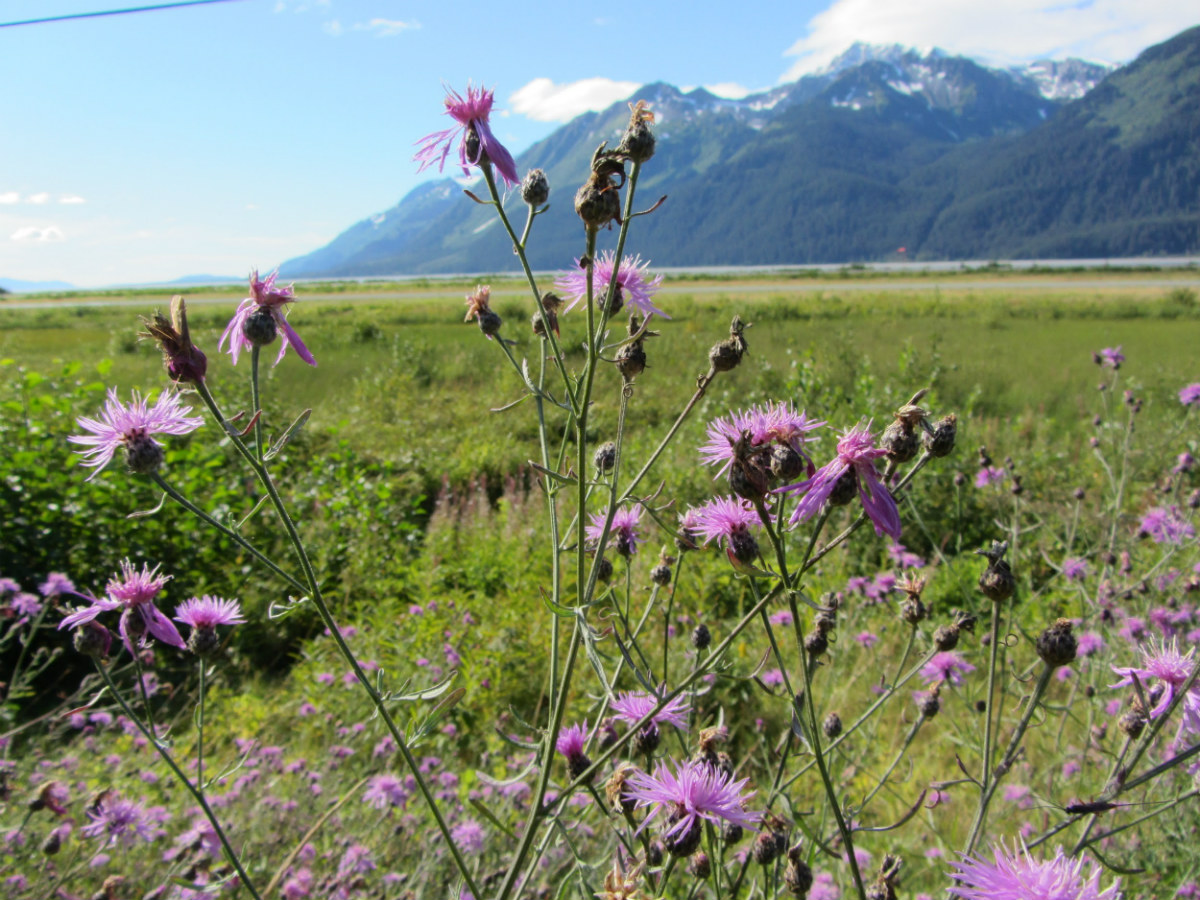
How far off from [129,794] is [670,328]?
1515 centimetres

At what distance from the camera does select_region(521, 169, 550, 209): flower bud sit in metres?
1.18

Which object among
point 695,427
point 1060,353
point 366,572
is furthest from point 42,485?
point 1060,353

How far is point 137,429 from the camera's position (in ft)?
3.31

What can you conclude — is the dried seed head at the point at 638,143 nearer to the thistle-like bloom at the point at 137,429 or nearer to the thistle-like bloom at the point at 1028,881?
the thistle-like bloom at the point at 137,429

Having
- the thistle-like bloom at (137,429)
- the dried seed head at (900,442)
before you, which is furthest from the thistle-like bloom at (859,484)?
the thistle-like bloom at (137,429)

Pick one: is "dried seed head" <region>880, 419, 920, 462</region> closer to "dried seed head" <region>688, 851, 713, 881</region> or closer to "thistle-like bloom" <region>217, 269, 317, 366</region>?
"dried seed head" <region>688, 851, 713, 881</region>

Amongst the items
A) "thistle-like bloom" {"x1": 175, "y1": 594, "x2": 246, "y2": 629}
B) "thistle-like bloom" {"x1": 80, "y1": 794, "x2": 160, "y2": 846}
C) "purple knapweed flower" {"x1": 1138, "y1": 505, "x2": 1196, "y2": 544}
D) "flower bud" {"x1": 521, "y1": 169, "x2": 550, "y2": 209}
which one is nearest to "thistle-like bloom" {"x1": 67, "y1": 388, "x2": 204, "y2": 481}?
"thistle-like bloom" {"x1": 175, "y1": 594, "x2": 246, "y2": 629}

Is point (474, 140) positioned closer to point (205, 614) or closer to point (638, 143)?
point (638, 143)

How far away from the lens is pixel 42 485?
407 cm

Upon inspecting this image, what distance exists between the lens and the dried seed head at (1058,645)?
109cm

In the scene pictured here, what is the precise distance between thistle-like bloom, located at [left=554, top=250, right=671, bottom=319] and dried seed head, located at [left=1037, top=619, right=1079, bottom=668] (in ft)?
2.80

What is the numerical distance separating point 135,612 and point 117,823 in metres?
1.15

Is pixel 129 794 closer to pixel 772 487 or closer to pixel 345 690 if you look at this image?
pixel 345 690

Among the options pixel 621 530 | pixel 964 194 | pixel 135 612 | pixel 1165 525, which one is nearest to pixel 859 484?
pixel 621 530
